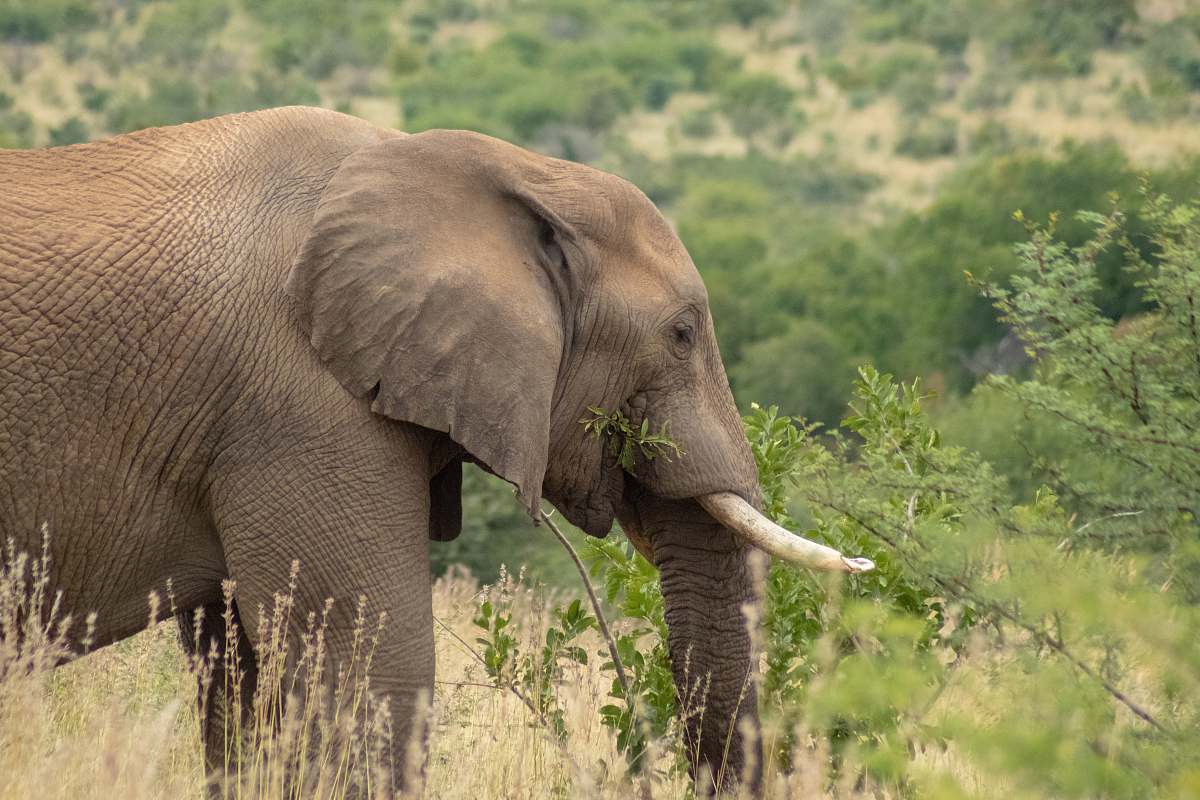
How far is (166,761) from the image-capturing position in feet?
19.3

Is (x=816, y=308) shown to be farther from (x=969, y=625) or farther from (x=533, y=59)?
(x=533, y=59)

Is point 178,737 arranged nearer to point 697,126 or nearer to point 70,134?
point 70,134

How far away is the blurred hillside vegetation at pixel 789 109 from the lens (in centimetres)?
3206

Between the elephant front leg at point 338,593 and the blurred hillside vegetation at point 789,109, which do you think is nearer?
the elephant front leg at point 338,593

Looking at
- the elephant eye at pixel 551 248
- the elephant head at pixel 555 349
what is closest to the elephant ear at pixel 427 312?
the elephant head at pixel 555 349

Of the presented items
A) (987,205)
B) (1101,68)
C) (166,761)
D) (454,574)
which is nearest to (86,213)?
(166,761)

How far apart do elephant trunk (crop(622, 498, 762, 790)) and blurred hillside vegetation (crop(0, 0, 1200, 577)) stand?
12753 mm

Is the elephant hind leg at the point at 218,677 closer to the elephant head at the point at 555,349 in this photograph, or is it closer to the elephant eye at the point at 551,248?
the elephant head at the point at 555,349

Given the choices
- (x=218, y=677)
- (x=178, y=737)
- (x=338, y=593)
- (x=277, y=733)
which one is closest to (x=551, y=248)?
(x=338, y=593)

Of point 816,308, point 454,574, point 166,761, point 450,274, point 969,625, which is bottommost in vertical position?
point 816,308

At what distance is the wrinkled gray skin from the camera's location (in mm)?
4902

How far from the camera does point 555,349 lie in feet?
17.0

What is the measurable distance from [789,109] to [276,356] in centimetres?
6600

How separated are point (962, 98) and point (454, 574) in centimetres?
5977
